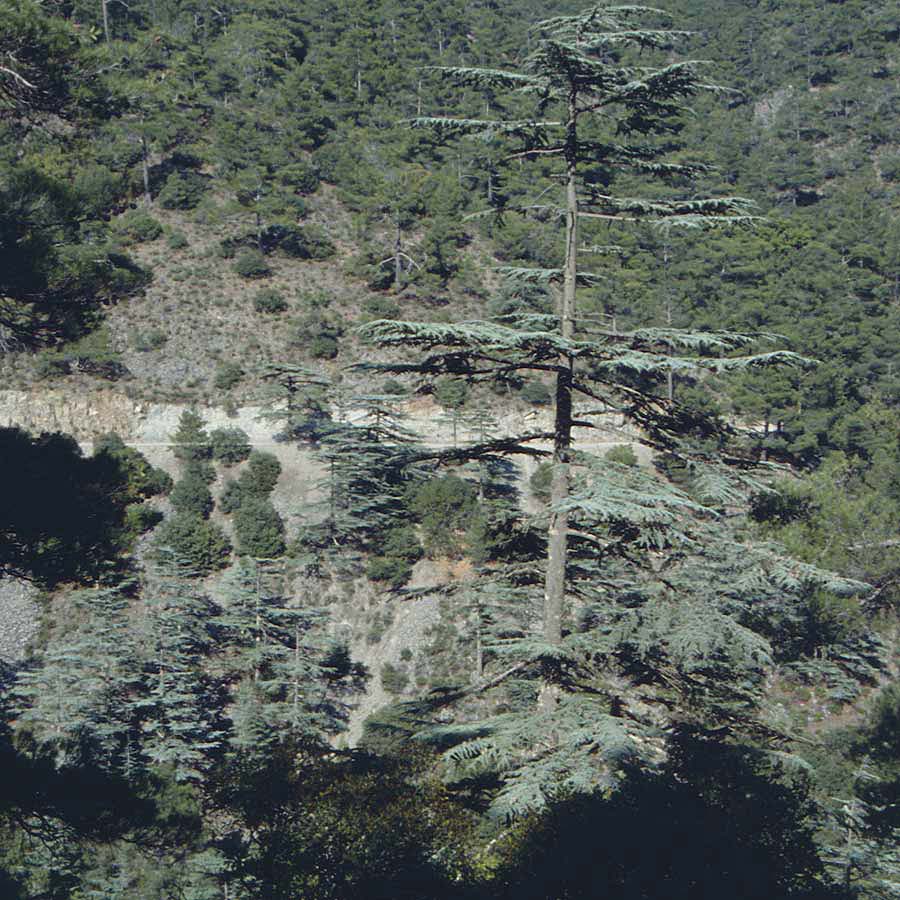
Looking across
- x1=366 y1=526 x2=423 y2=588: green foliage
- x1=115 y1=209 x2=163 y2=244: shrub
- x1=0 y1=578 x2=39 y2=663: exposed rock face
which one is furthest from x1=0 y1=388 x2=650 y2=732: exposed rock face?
x1=115 y1=209 x2=163 y2=244: shrub

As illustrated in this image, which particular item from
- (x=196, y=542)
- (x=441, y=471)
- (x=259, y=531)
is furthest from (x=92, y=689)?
(x=441, y=471)

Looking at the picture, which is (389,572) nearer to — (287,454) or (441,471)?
(441,471)

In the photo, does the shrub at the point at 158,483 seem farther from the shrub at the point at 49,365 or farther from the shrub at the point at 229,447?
the shrub at the point at 49,365

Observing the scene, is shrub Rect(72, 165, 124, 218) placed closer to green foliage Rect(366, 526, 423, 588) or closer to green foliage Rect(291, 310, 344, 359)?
green foliage Rect(366, 526, 423, 588)

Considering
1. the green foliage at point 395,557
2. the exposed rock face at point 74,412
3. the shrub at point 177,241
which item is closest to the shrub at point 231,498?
the green foliage at point 395,557

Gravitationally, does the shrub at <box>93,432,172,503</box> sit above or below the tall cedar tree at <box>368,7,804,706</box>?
below

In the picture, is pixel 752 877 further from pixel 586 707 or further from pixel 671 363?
pixel 671 363
